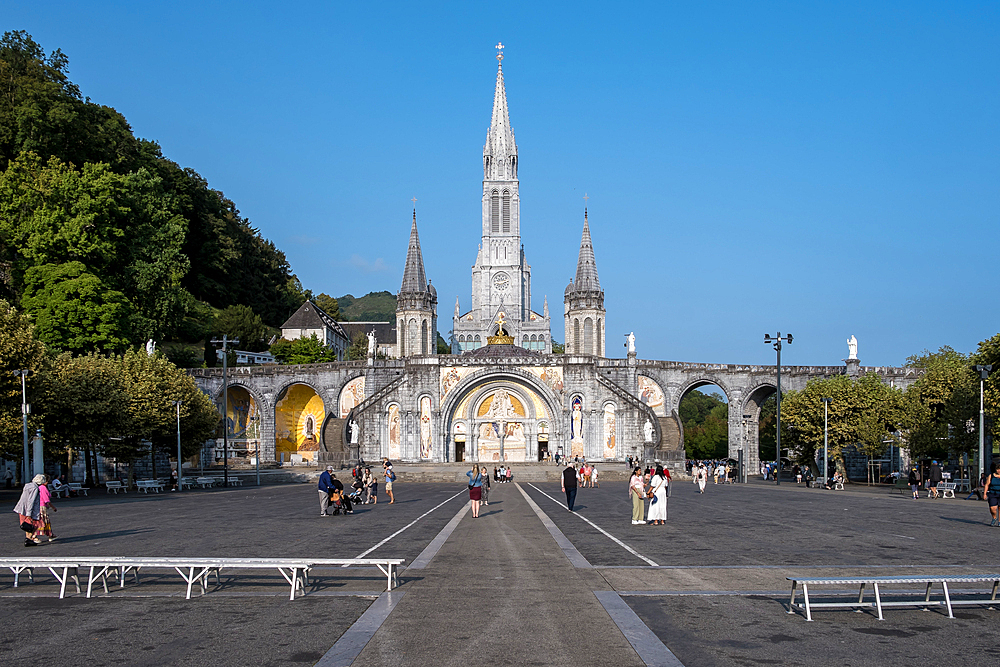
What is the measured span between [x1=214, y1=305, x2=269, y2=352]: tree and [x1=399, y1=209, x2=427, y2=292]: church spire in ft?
55.7

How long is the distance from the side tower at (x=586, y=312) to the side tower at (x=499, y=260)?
56619mm

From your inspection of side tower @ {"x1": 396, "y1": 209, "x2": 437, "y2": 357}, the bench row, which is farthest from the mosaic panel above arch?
the bench row

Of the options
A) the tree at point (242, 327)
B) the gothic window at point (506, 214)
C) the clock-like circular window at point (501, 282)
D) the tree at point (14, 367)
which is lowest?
the tree at point (14, 367)

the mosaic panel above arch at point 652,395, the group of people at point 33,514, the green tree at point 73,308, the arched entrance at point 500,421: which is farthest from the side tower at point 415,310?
the group of people at point 33,514

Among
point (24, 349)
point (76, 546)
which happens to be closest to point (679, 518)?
point (76, 546)

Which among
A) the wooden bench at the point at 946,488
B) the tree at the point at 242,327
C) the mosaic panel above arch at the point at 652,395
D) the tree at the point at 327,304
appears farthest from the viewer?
the tree at the point at 327,304

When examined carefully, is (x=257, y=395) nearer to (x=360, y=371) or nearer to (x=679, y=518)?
(x=360, y=371)

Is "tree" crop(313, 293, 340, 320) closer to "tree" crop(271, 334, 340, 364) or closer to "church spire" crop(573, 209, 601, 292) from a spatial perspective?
"tree" crop(271, 334, 340, 364)

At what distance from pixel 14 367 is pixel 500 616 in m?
29.0

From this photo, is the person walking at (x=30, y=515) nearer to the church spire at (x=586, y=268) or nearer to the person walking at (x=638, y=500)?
the person walking at (x=638, y=500)

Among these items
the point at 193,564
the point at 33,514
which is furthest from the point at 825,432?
the point at 193,564

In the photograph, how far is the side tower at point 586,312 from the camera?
74.8m

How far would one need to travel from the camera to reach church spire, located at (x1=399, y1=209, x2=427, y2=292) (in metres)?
77.4

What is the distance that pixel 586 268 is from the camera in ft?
250
